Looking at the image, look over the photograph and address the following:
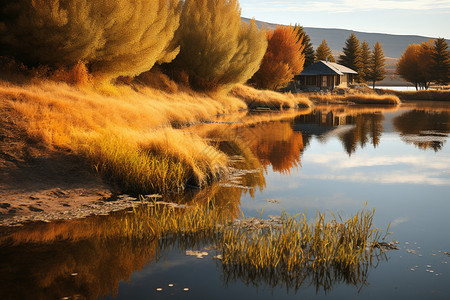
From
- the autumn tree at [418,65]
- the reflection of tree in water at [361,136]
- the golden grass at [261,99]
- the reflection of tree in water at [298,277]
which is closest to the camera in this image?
the reflection of tree in water at [298,277]

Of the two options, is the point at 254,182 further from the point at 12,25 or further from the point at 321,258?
the point at 12,25

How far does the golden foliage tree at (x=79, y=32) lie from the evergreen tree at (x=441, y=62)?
6965cm

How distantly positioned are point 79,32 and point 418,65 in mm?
78346

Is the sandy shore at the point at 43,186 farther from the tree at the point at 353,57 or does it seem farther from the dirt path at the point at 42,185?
the tree at the point at 353,57

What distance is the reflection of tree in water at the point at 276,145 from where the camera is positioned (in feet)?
42.9

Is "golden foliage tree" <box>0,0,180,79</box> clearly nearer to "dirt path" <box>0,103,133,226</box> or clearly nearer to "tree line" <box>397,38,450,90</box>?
"dirt path" <box>0,103,133,226</box>

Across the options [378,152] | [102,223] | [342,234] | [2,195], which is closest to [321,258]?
[342,234]

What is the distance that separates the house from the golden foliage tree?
4716cm

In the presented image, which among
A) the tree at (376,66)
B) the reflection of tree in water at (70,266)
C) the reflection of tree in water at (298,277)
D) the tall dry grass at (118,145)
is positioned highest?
the tree at (376,66)

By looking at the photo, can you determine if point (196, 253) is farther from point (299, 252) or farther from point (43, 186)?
point (43, 186)

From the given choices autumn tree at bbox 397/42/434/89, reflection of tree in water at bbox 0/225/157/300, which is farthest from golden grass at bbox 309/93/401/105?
reflection of tree in water at bbox 0/225/157/300

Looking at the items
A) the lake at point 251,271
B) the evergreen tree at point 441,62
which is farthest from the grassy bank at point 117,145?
the evergreen tree at point 441,62

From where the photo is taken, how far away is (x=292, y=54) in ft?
173

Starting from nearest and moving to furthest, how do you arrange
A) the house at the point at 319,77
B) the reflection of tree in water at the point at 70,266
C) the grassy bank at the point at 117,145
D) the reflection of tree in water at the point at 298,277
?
the reflection of tree in water at the point at 70,266, the reflection of tree in water at the point at 298,277, the grassy bank at the point at 117,145, the house at the point at 319,77
